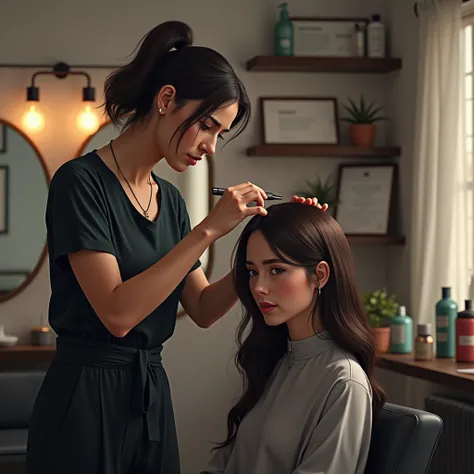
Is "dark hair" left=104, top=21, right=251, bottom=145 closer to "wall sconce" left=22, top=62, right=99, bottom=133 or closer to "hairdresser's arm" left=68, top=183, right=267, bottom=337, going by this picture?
"hairdresser's arm" left=68, top=183, right=267, bottom=337

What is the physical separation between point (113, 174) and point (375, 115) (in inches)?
111

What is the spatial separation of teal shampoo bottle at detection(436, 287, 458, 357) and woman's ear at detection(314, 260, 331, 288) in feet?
5.88

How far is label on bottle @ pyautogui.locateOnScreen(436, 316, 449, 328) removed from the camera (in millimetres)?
3621

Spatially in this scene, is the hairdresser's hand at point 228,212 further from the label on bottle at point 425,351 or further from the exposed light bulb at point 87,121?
the exposed light bulb at point 87,121

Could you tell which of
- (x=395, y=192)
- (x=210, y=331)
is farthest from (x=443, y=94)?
(x=210, y=331)

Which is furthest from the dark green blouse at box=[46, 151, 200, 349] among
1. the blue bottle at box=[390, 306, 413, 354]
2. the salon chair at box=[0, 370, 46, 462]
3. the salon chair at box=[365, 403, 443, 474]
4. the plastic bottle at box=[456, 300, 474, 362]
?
the salon chair at box=[0, 370, 46, 462]

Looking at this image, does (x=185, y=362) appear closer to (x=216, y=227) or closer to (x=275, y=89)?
(x=275, y=89)

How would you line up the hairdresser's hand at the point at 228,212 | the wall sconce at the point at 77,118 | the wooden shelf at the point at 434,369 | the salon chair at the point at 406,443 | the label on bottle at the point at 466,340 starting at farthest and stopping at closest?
the wall sconce at the point at 77,118 < the label on bottle at the point at 466,340 < the wooden shelf at the point at 434,369 < the hairdresser's hand at the point at 228,212 < the salon chair at the point at 406,443

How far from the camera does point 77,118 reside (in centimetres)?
436

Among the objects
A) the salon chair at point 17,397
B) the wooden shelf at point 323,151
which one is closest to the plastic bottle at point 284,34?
the wooden shelf at point 323,151

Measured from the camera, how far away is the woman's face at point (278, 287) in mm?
1939

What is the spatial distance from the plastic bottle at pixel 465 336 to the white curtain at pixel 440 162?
36 centimetres

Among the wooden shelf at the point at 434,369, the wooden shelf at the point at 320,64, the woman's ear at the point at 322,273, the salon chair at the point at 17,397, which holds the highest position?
the wooden shelf at the point at 320,64

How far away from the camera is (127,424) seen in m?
1.94
